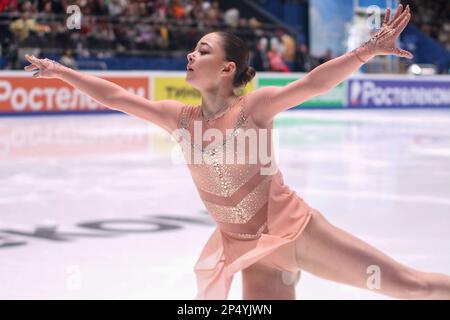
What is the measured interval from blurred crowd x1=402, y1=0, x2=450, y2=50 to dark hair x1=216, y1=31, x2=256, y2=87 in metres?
21.9

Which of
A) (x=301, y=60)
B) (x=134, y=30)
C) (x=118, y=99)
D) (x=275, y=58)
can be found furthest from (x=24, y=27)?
(x=118, y=99)

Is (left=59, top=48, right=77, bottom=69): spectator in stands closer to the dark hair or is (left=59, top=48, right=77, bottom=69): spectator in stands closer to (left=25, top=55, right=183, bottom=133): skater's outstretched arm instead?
(left=25, top=55, right=183, bottom=133): skater's outstretched arm

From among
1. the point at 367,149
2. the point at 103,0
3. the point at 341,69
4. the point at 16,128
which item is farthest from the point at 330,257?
the point at 103,0

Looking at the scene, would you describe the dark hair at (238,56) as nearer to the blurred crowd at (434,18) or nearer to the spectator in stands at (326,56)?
the spectator in stands at (326,56)

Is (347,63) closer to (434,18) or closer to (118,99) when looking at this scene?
(118,99)

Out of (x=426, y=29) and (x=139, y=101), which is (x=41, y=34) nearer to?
(x=139, y=101)

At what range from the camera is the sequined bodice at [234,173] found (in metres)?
2.40

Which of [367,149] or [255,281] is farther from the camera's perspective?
[367,149]

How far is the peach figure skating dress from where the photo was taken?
7.75 feet

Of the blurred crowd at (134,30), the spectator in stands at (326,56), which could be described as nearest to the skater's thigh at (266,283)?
the blurred crowd at (134,30)

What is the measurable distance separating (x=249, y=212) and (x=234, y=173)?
0.14m

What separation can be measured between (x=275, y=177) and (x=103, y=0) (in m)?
13.7

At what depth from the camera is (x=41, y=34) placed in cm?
1402

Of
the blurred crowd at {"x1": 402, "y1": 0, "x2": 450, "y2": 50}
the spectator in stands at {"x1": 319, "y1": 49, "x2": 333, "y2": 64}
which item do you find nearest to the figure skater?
the spectator in stands at {"x1": 319, "y1": 49, "x2": 333, "y2": 64}
